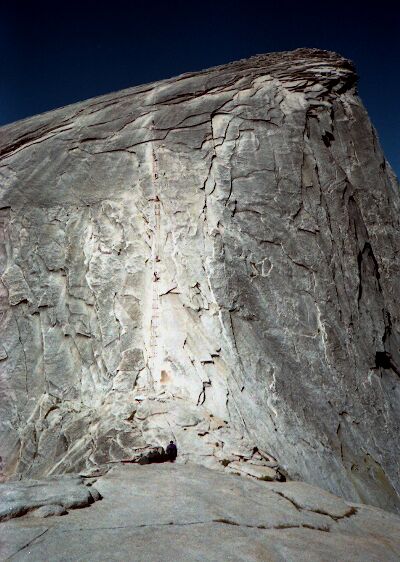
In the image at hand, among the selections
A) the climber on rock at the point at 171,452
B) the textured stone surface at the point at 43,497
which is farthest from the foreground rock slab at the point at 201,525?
the climber on rock at the point at 171,452

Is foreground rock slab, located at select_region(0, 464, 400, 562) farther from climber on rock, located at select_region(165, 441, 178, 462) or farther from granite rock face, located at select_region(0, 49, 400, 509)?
granite rock face, located at select_region(0, 49, 400, 509)

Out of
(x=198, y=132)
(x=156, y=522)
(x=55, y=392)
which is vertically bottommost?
(x=156, y=522)

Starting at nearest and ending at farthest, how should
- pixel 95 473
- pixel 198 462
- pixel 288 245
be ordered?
pixel 95 473, pixel 198 462, pixel 288 245

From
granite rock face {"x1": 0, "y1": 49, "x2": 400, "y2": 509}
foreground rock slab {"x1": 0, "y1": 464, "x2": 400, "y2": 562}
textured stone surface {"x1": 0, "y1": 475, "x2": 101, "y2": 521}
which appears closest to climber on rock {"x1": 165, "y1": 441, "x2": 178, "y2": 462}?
granite rock face {"x1": 0, "y1": 49, "x2": 400, "y2": 509}

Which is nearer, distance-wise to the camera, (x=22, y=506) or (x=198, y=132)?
(x=22, y=506)

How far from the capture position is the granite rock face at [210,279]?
6.54 meters

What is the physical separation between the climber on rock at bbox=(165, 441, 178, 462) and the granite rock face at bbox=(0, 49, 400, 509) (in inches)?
5.2

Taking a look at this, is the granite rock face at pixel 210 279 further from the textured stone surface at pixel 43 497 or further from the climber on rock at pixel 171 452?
the textured stone surface at pixel 43 497

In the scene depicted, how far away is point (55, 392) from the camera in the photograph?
7.61 m

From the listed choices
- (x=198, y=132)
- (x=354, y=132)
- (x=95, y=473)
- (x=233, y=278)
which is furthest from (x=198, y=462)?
(x=354, y=132)

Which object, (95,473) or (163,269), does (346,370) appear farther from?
(95,473)

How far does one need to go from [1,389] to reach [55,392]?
0.93 metres

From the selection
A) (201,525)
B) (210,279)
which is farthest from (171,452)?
(210,279)

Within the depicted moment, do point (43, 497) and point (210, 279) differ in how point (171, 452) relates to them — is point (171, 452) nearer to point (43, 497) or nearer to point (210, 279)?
point (43, 497)
